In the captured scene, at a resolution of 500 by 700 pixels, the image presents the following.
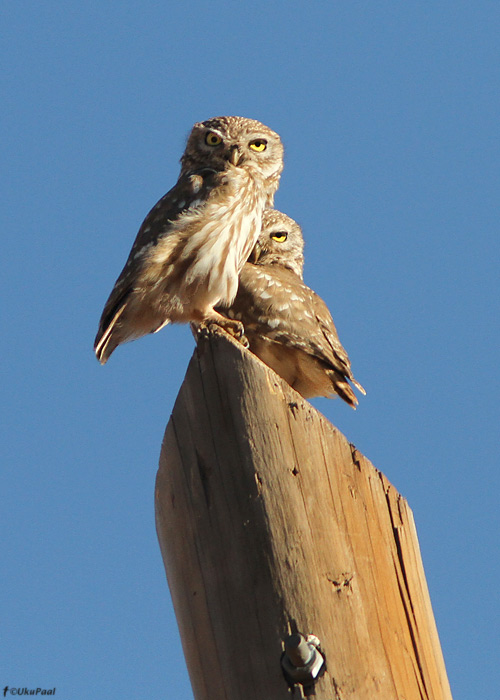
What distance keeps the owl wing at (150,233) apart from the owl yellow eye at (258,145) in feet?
1.41

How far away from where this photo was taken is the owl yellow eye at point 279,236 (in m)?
6.41

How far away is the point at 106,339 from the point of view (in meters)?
4.50

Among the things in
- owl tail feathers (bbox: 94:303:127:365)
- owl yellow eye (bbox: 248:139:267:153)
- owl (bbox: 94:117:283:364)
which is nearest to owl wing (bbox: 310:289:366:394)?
owl (bbox: 94:117:283:364)

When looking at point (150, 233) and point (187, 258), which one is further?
point (150, 233)

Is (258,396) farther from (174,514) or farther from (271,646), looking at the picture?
(271,646)

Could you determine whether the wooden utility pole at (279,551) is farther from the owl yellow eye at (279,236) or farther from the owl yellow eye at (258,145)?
the owl yellow eye at (279,236)

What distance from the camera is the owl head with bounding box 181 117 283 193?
5.38 metres

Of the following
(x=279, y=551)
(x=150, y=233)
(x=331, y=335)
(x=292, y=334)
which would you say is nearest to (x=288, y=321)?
(x=292, y=334)

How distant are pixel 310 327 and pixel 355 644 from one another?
132 inches

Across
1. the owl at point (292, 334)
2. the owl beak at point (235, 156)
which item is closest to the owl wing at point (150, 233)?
the owl beak at point (235, 156)

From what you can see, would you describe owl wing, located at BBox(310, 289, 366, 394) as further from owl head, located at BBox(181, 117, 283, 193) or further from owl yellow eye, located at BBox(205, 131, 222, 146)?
owl yellow eye, located at BBox(205, 131, 222, 146)

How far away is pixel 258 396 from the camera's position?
2520 mm

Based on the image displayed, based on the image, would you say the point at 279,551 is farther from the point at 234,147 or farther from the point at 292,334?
the point at 234,147

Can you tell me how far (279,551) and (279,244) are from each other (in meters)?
4.34
